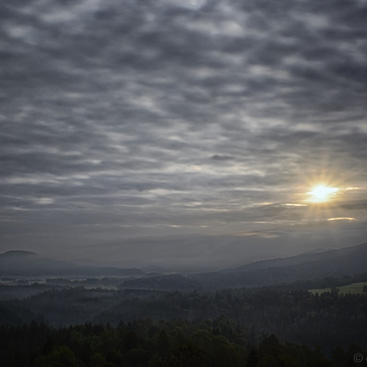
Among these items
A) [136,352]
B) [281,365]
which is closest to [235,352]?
[136,352]

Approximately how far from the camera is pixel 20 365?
4341 inches

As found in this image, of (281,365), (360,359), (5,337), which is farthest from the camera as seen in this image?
(5,337)

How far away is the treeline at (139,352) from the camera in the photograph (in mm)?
90250

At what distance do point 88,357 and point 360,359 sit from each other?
66089mm

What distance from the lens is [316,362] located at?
91.8 metres

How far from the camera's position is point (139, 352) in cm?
12144

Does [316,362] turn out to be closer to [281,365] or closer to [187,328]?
[281,365]

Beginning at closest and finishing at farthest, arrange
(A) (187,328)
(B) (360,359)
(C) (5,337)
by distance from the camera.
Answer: (B) (360,359) → (C) (5,337) → (A) (187,328)

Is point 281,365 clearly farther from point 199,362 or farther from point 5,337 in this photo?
point 5,337

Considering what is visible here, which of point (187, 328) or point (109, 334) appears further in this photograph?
point (187, 328)

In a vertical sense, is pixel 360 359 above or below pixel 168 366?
below

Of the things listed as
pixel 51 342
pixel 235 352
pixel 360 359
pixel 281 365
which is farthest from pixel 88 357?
pixel 360 359

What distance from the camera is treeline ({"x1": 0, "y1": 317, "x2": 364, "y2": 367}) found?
9025 centimetres

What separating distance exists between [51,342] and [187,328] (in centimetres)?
7683
